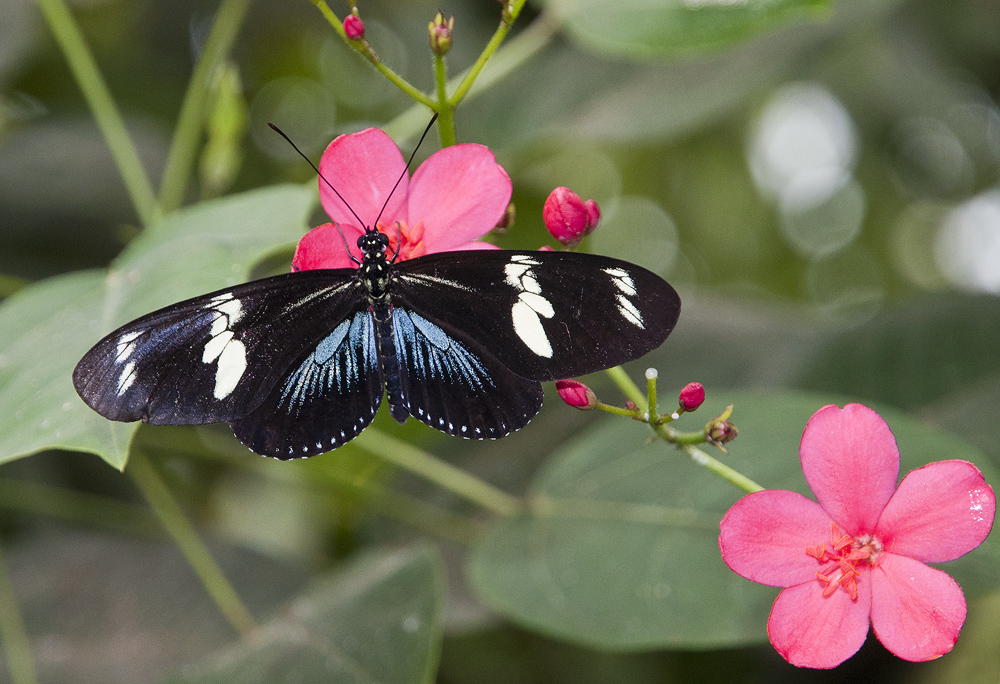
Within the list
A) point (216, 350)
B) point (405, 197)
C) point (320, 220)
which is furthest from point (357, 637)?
point (320, 220)

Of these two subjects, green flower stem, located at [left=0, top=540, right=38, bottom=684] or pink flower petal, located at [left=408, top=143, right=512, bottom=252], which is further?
green flower stem, located at [left=0, top=540, right=38, bottom=684]

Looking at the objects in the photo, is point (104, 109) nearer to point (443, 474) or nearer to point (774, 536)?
point (443, 474)

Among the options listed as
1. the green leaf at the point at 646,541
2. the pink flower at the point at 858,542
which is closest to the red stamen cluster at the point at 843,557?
the pink flower at the point at 858,542

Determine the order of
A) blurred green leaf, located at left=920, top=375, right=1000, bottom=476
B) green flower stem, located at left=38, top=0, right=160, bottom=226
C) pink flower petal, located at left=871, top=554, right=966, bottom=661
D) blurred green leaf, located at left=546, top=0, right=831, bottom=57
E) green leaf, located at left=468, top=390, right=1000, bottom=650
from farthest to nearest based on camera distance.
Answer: blurred green leaf, located at left=920, top=375, right=1000, bottom=476 < green flower stem, located at left=38, top=0, right=160, bottom=226 < blurred green leaf, located at left=546, top=0, right=831, bottom=57 < green leaf, located at left=468, top=390, right=1000, bottom=650 < pink flower petal, located at left=871, top=554, right=966, bottom=661

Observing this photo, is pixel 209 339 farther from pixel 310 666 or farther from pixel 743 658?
pixel 743 658

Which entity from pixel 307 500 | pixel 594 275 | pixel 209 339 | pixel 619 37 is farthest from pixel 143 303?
pixel 307 500

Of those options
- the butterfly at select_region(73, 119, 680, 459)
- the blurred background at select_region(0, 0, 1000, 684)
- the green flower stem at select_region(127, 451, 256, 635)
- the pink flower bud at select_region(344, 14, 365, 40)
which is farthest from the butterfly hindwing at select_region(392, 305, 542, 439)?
the green flower stem at select_region(127, 451, 256, 635)

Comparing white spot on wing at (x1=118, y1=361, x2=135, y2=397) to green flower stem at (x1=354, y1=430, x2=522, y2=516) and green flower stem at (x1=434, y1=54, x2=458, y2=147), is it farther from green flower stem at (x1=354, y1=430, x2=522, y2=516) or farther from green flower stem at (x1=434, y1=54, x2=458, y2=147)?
green flower stem at (x1=354, y1=430, x2=522, y2=516)

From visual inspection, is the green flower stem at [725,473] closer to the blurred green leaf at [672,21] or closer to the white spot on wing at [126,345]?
the white spot on wing at [126,345]
